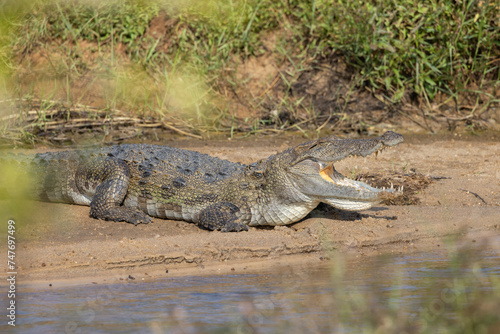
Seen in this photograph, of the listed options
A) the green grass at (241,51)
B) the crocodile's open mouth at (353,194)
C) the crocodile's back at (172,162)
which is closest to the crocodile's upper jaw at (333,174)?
the crocodile's open mouth at (353,194)

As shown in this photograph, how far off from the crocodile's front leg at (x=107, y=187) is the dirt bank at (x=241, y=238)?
11 cm

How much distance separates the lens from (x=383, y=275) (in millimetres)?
4590

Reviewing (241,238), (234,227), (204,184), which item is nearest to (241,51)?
(204,184)

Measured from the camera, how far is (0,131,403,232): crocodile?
5.46m

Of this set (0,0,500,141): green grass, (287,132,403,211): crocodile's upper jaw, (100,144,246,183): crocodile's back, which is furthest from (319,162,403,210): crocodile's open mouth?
(0,0,500,141): green grass

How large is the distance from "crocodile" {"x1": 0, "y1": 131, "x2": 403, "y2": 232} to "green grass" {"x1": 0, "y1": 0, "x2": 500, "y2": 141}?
8.94 feet

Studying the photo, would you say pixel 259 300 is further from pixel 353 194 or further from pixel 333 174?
pixel 333 174

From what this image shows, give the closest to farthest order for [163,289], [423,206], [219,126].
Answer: [163,289] → [423,206] → [219,126]

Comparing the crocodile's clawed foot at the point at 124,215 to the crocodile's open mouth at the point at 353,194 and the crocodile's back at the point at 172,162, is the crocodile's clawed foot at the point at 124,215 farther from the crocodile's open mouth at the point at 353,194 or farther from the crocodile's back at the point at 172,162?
the crocodile's open mouth at the point at 353,194

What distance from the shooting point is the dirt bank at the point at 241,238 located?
4.61 metres

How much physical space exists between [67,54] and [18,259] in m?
5.80

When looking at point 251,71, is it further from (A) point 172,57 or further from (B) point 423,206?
(B) point 423,206

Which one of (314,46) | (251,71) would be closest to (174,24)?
(251,71)

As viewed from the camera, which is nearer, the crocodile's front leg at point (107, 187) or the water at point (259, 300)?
the water at point (259, 300)
